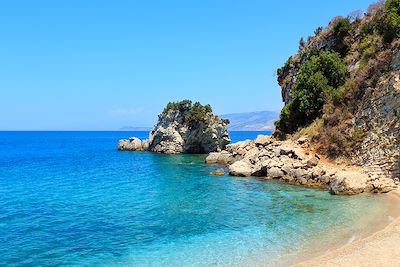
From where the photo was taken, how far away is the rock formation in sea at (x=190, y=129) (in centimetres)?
8506

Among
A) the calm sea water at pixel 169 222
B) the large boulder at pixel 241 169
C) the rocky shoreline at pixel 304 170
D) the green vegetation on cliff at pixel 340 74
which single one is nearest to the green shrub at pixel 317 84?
the green vegetation on cliff at pixel 340 74

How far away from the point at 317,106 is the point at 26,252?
41.2 m

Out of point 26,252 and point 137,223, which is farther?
point 137,223

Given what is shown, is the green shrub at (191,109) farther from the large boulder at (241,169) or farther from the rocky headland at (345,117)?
the large boulder at (241,169)

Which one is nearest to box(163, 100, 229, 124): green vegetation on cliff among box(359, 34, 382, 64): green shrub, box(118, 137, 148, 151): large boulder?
box(118, 137, 148, 151): large boulder

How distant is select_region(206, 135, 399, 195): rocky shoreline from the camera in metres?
33.7

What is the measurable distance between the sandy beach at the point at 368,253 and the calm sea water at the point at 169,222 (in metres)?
1.60

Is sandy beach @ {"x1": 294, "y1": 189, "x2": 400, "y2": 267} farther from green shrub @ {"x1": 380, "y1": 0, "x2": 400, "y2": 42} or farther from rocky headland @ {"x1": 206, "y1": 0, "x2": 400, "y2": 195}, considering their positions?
green shrub @ {"x1": 380, "y1": 0, "x2": 400, "y2": 42}

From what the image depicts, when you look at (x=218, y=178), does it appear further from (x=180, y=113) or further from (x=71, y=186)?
(x=180, y=113)

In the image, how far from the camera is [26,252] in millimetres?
20422

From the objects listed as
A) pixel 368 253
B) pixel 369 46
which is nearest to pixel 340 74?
pixel 369 46

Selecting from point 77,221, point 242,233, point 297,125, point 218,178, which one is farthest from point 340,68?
point 77,221

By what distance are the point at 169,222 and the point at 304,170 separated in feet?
63.8

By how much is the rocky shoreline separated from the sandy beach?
41.5ft
